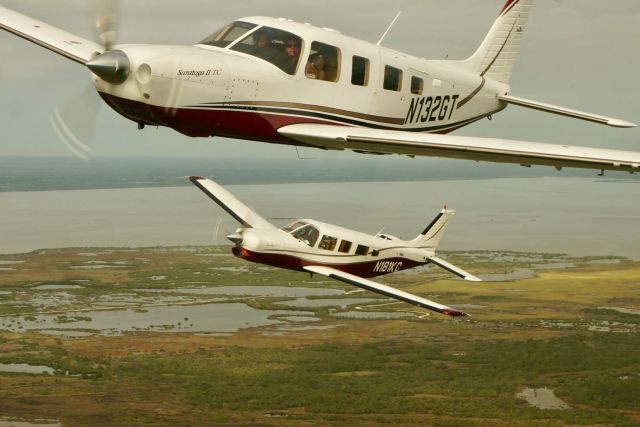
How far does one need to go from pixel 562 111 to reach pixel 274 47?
1478cm

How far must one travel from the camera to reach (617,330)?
192625 mm

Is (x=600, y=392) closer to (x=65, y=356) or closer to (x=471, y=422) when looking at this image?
(x=471, y=422)

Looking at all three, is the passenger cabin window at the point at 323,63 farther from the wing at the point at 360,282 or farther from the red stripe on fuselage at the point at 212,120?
the wing at the point at 360,282

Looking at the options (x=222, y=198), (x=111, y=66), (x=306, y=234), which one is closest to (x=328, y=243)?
(x=306, y=234)

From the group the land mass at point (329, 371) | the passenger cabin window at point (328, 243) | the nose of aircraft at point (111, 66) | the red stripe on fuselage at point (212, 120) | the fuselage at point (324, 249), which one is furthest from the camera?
the land mass at point (329, 371)

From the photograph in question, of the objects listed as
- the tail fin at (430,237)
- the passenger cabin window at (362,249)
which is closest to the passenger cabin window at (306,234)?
the passenger cabin window at (362,249)

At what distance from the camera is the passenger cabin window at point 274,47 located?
28.4 metres

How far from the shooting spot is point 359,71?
3050 cm

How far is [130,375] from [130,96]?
138868mm

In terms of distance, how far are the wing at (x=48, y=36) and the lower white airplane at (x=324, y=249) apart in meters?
16.4

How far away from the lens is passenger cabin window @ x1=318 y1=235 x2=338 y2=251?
6059cm

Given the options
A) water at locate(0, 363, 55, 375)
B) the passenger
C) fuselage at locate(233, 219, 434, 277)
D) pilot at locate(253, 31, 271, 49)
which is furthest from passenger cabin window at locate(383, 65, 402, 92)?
water at locate(0, 363, 55, 375)

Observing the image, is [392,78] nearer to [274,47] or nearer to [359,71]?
[359,71]

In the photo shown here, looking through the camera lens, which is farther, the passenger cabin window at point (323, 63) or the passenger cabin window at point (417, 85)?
the passenger cabin window at point (417, 85)
